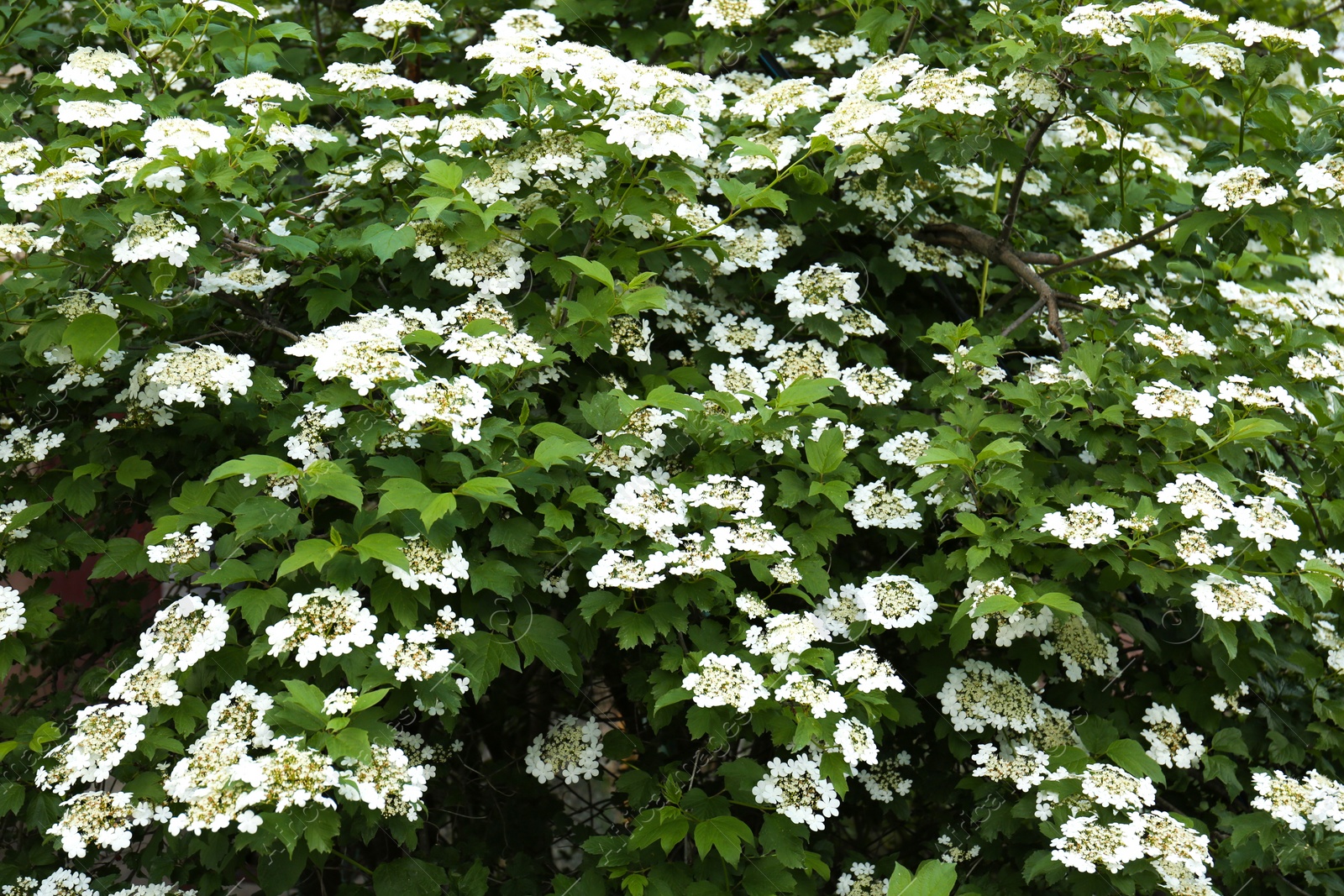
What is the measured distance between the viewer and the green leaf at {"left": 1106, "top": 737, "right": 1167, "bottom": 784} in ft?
9.12

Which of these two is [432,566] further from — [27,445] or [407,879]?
[27,445]

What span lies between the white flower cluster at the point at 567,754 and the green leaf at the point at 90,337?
1.53 m

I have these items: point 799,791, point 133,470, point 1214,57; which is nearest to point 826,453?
point 799,791

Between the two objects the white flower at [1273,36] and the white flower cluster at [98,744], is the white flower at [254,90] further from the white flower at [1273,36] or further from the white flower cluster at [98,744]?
the white flower at [1273,36]

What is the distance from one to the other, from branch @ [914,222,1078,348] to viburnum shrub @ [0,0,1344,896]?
26 millimetres

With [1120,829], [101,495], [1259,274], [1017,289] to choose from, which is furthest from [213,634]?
[1259,274]

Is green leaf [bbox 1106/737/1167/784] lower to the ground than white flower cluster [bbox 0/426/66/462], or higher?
lower

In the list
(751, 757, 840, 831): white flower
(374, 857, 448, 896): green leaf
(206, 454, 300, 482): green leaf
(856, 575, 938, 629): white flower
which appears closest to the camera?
(206, 454, 300, 482): green leaf

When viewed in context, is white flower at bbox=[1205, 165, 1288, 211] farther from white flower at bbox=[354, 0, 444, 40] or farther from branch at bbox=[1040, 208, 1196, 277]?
white flower at bbox=[354, 0, 444, 40]

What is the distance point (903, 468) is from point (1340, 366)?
144 centimetres

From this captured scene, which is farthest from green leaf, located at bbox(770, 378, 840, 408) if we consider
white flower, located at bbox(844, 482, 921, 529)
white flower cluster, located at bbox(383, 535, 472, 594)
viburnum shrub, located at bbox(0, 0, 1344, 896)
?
white flower cluster, located at bbox(383, 535, 472, 594)

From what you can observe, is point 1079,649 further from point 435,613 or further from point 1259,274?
point 1259,274

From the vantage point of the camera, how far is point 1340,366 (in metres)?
3.47

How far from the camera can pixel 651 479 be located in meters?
2.88
